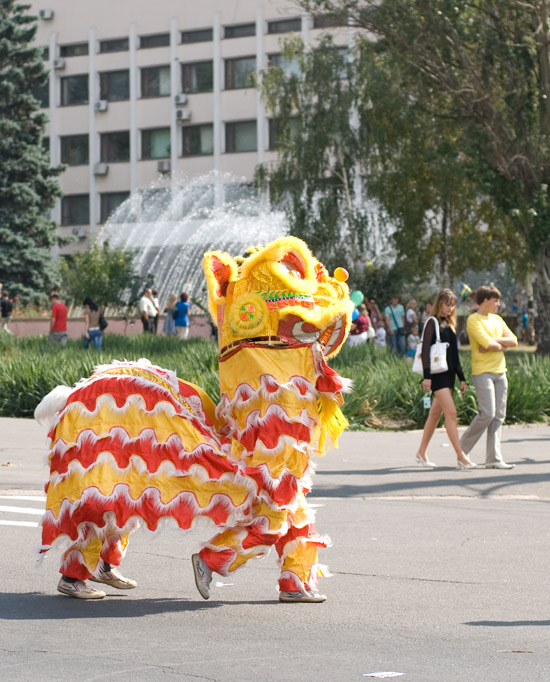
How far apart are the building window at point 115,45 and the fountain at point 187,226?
8.33 m

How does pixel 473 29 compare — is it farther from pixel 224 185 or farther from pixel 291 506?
pixel 224 185

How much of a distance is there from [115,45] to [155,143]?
6.20 m

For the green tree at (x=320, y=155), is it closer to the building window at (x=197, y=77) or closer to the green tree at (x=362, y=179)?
the green tree at (x=362, y=179)

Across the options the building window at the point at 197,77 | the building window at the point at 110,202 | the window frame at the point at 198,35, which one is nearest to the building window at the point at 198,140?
the building window at the point at 197,77

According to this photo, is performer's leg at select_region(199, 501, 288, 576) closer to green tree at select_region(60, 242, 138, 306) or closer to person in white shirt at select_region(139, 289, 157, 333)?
person in white shirt at select_region(139, 289, 157, 333)

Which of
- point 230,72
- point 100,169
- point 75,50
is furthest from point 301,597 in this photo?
point 75,50

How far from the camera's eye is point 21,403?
61.4 feet

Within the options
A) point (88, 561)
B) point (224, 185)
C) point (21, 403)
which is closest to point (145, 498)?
point (88, 561)

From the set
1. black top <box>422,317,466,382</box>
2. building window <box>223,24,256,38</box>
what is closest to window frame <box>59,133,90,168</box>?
building window <box>223,24,256,38</box>

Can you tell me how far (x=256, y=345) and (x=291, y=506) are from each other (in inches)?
33.0

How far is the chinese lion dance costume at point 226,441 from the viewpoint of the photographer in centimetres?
610

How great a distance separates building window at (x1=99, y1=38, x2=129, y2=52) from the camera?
232ft

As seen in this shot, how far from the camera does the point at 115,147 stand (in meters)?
71.4

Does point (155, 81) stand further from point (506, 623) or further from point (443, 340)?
point (506, 623)
